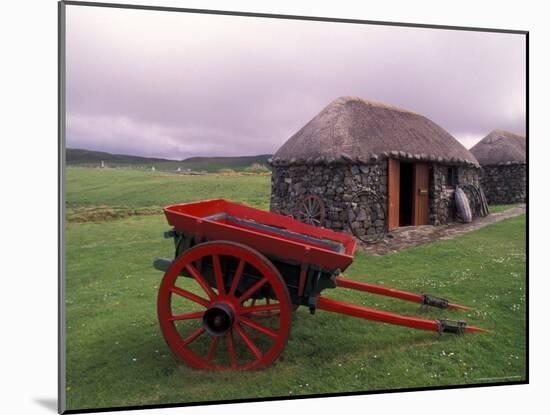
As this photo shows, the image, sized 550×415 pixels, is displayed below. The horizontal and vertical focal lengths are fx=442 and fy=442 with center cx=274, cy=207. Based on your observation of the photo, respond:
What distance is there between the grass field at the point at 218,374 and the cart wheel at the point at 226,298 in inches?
8.5

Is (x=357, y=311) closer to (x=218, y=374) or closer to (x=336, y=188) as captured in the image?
(x=218, y=374)

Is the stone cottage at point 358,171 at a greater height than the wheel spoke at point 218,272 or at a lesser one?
greater

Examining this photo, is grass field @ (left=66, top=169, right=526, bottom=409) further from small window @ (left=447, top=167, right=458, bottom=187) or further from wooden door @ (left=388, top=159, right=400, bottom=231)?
small window @ (left=447, top=167, right=458, bottom=187)

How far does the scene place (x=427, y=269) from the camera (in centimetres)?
615

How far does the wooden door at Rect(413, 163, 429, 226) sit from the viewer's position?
30.3 ft

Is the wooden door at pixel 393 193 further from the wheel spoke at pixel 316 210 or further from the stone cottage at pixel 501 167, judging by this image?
the stone cottage at pixel 501 167

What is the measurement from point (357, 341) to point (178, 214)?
2.16 metres

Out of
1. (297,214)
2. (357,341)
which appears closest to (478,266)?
(357,341)

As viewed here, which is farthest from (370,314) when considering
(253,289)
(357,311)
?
(253,289)

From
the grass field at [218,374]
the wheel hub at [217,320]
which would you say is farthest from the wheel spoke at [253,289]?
the grass field at [218,374]

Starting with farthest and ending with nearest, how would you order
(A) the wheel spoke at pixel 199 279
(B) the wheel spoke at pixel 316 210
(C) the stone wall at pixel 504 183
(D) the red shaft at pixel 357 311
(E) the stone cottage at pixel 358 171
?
(B) the wheel spoke at pixel 316 210
(E) the stone cottage at pixel 358 171
(C) the stone wall at pixel 504 183
(D) the red shaft at pixel 357 311
(A) the wheel spoke at pixel 199 279

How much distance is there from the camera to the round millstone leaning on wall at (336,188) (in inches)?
323

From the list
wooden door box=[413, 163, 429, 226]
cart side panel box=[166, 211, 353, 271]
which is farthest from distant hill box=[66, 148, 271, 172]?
wooden door box=[413, 163, 429, 226]

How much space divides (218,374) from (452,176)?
881cm
